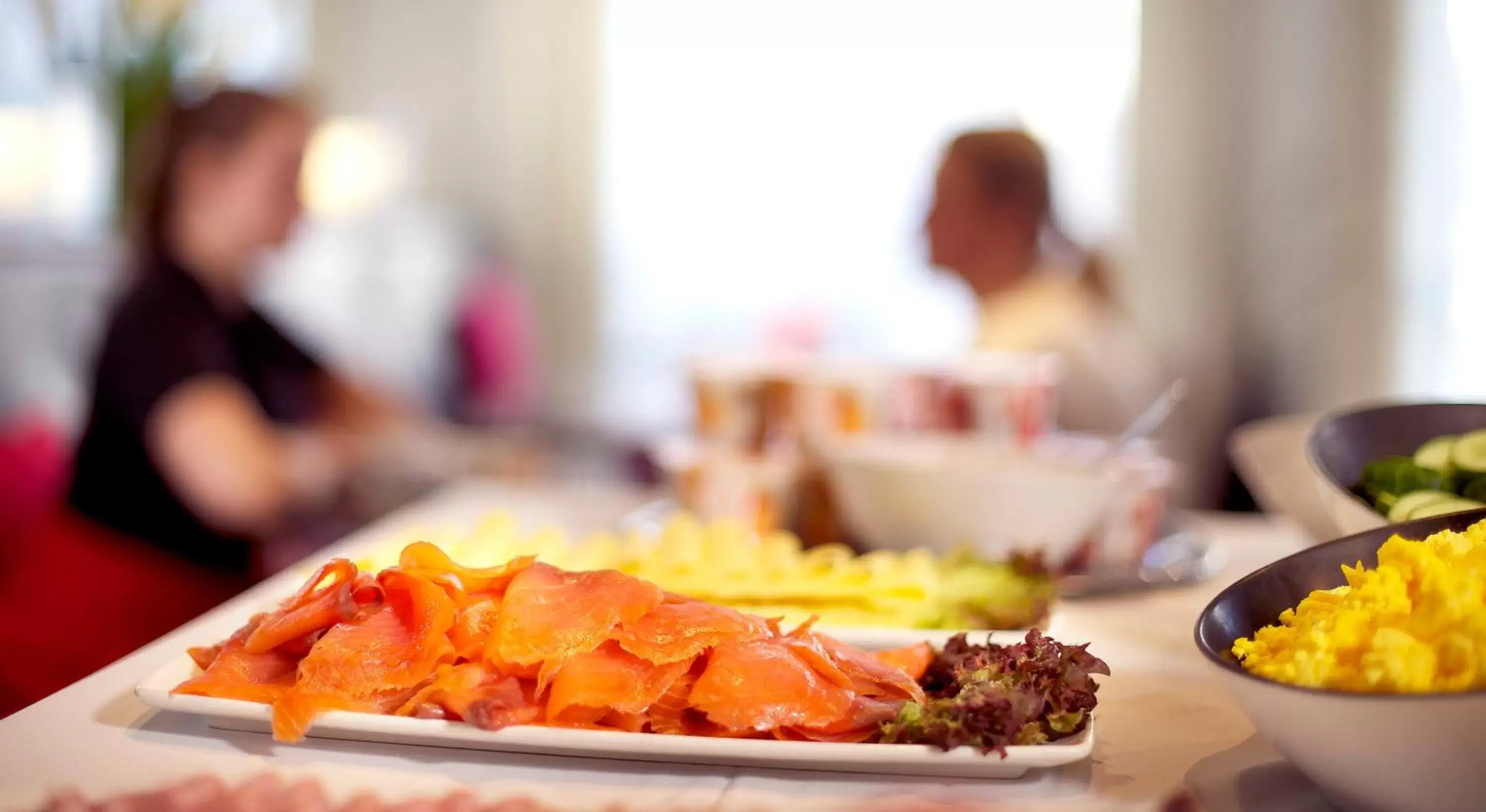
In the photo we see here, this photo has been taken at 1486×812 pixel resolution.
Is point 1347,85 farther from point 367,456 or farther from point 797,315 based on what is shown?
point 367,456

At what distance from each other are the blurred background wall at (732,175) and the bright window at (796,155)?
1cm

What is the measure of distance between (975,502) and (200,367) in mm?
1469

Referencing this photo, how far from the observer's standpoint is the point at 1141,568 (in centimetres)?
141

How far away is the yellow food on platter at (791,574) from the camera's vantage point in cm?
110

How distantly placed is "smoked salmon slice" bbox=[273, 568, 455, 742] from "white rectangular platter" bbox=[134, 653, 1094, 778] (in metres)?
0.01

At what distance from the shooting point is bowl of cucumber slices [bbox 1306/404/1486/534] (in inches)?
42.0

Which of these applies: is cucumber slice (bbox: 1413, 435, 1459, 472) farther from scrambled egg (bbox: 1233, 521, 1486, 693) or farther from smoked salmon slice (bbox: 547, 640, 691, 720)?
smoked salmon slice (bbox: 547, 640, 691, 720)

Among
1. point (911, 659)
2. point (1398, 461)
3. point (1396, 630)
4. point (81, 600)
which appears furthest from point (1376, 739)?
point (81, 600)

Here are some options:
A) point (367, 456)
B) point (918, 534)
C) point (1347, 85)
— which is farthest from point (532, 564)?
point (1347, 85)

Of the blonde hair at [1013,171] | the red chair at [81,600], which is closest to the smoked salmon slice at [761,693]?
the red chair at [81,600]

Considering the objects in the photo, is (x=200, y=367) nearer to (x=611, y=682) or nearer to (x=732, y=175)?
(x=611, y=682)

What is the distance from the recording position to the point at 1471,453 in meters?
1.14

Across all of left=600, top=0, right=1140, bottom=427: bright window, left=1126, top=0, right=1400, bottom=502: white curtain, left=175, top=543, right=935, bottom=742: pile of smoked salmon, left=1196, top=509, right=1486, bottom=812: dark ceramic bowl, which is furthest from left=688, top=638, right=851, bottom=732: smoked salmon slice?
left=600, top=0, right=1140, bottom=427: bright window

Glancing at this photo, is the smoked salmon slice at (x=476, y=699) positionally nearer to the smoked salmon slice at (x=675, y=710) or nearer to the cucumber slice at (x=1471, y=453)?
the smoked salmon slice at (x=675, y=710)
